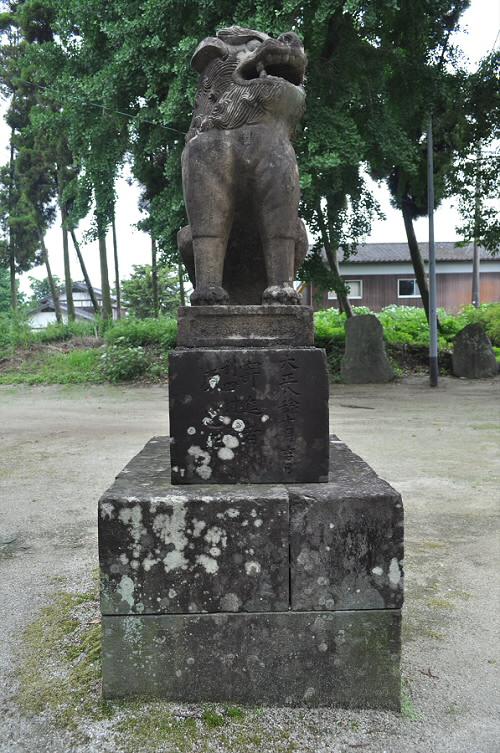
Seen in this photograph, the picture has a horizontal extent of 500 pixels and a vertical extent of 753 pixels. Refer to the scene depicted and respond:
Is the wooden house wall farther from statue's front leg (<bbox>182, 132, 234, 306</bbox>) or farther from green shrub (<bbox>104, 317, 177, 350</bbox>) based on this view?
statue's front leg (<bbox>182, 132, 234, 306</bbox>)

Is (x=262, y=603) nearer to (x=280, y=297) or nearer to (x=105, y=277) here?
(x=280, y=297)

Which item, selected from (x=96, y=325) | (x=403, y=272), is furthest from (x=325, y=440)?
(x=403, y=272)

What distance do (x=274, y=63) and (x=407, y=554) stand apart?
252 cm

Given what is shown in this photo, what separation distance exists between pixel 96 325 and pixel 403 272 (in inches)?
634

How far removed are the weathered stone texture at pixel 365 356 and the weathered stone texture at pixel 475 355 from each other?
5.85 ft

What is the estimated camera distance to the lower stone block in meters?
1.90

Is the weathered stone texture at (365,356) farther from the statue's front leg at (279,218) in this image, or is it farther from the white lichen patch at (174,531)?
the white lichen patch at (174,531)

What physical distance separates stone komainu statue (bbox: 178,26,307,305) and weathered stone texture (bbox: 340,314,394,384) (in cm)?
946

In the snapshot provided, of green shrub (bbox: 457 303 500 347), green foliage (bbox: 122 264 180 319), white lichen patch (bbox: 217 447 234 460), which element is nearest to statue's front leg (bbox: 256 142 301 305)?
white lichen patch (bbox: 217 447 234 460)

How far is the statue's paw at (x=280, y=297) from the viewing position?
222cm

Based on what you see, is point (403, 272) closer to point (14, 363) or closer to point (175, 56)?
point (14, 363)

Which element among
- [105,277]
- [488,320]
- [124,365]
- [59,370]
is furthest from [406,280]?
[59,370]

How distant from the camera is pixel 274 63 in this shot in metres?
2.29

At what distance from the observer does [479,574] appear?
2.97 m
